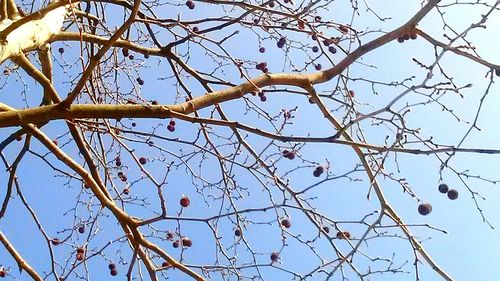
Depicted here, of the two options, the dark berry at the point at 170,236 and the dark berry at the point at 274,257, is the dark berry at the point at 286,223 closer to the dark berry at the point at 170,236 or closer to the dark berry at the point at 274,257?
the dark berry at the point at 274,257

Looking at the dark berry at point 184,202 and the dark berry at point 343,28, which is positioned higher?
the dark berry at point 343,28

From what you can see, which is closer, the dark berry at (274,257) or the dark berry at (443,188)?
the dark berry at (443,188)

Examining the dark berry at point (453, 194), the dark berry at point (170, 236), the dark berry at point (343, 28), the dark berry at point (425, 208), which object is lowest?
the dark berry at point (425, 208)

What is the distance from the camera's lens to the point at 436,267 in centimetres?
275

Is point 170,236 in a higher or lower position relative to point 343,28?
lower

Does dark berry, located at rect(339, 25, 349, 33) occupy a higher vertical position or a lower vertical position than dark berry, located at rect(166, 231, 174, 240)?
higher

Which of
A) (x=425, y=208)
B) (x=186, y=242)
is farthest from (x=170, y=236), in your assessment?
(x=425, y=208)

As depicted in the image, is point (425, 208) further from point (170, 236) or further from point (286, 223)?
point (170, 236)

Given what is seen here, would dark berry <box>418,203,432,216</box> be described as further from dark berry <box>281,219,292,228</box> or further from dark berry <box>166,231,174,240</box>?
dark berry <box>166,231,174,240</box>

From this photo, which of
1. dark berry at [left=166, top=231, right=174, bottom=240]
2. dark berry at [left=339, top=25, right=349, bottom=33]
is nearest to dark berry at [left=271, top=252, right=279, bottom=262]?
dark berry at [left=166, top=231, right=174, bottom=240]

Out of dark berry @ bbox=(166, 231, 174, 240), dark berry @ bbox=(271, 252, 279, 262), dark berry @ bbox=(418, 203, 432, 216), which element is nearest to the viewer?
dark berry @ bbox=(418, 203, 432, 216)

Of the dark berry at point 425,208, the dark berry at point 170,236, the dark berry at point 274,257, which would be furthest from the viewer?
the dark berry at point 170,236

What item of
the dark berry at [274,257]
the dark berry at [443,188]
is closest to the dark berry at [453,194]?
A: the dark berry at [443,188]

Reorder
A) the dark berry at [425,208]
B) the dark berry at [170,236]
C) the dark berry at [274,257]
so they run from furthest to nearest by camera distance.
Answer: the dark berry at [170,236], the dark berry at [274,257], the dark berry at [425,208]
